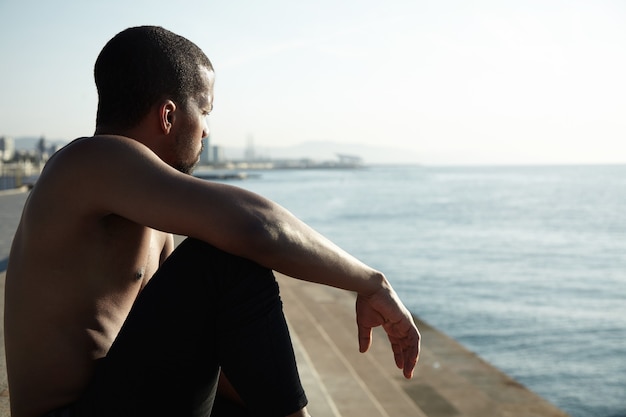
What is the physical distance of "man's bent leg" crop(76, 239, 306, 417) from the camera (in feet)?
4.15

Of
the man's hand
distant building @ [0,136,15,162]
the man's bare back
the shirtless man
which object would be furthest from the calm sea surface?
distant building @ [0,136,15,162]

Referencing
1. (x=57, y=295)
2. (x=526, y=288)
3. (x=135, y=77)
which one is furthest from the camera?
(x=526, y=288)

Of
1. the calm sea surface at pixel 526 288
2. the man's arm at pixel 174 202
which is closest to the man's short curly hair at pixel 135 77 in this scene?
the man's arm at pixel 174 202

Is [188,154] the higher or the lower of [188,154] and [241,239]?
the higher

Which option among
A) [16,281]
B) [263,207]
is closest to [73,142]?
[16,281]

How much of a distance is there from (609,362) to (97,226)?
31.5 feet

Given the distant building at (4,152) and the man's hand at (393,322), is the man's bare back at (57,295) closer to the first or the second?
Answer: the man's hand at (393,322)

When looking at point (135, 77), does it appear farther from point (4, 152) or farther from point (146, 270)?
point (4, 152)

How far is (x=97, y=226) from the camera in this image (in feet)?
4.65

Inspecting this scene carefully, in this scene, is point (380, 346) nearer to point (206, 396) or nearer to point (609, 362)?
point (609, 362)

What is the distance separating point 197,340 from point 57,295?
33cm

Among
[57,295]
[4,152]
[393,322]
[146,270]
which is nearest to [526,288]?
[393,322]

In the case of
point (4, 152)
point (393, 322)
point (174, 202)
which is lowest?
point (4, 152)

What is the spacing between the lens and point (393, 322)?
5.47 ft
